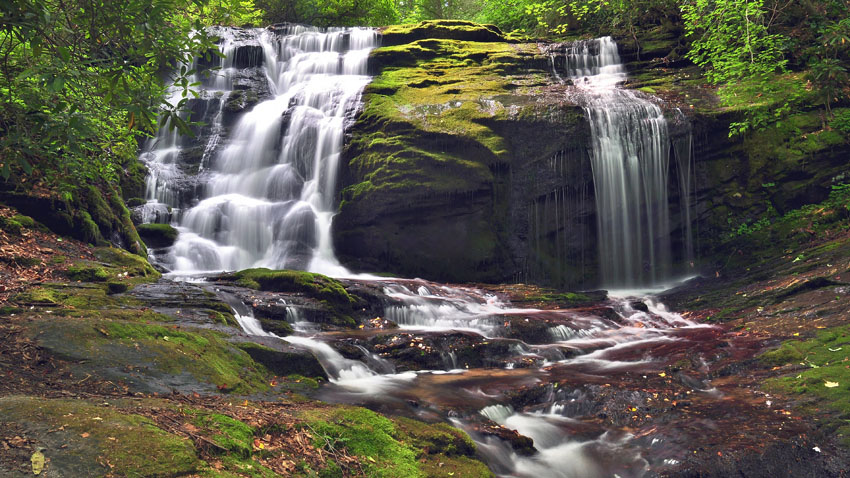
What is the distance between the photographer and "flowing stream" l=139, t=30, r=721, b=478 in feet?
20.0

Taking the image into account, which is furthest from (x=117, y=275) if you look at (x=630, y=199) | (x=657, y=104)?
(x=657, y=104)

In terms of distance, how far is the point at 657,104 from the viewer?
15.5 meters

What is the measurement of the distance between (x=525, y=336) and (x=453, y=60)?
11853 millimetres

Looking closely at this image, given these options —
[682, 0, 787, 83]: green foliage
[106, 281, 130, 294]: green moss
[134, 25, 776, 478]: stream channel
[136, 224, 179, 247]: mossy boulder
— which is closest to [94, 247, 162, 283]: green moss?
[106, 281, 130, 294]: green moss

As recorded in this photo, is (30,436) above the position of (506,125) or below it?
below

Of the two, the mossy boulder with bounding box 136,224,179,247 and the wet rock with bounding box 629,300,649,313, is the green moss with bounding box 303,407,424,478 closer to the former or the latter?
the wet rock with bounding box 629,300,649,313

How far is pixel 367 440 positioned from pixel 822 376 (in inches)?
207

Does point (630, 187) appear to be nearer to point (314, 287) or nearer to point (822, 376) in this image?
point (314, 287)

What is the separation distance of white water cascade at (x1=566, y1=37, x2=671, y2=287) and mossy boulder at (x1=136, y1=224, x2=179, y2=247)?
11266mm

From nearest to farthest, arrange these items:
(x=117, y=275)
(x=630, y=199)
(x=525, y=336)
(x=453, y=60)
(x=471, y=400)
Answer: (x=471, y=400), (x=117, y=275), (x=525, y=336), (x=630, y=199), (x=453, y=60)

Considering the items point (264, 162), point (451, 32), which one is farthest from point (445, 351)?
point (451, 32)

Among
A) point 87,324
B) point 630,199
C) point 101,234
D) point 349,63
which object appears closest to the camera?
point 87,324

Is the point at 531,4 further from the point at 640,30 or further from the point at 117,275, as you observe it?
the point at 117,275

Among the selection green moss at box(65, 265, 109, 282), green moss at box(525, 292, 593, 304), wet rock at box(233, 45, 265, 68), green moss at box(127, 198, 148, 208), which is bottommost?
green moss at box(525, 292, 593, 304)
